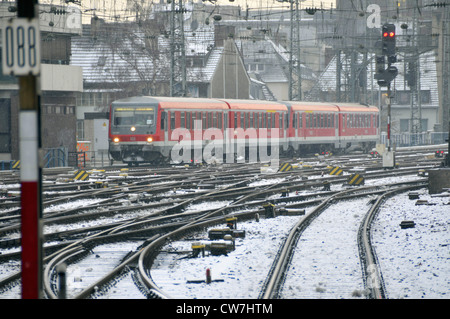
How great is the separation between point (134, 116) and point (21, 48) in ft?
90.4

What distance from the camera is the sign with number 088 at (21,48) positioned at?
5773 mm

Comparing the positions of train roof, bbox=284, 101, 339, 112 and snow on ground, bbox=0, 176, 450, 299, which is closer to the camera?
snow on ground, bbox=0, 176, 450, 299

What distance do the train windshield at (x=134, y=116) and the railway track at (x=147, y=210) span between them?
313cm

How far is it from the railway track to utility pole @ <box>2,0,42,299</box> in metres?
3.07

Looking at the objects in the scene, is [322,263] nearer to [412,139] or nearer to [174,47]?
[174,47]

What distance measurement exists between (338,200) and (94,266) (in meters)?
10.5

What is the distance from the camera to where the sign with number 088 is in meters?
5.77

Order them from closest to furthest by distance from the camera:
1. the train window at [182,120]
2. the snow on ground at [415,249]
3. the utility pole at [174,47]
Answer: the snow on ground at [415,249] → the train window at [182,120] → the utility pole at [174,47]

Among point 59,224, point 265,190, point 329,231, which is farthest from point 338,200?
point 59,224

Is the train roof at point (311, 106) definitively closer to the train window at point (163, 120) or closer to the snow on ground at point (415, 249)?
the train window at point (163, 120)

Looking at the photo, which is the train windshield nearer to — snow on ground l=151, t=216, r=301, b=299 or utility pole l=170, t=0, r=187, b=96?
utility pole l=170, t=0, r=187, b=96

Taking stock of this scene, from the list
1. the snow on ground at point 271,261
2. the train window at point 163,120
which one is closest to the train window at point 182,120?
the train window at point 163,120

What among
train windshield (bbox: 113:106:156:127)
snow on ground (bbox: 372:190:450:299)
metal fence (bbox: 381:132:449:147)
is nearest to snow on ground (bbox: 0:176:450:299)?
snow on ground (bbox: 372:190:450:299)

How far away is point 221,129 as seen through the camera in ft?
120
